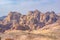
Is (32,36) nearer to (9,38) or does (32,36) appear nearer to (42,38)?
(42,38)

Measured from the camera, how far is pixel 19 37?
3856 centimetres

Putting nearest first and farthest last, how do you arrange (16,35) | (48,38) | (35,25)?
(48,38), (16,35), (35,25)

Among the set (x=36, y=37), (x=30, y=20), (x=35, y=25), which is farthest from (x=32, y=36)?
(x=30, y=20)

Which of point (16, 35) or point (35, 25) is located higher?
point (16, 35)

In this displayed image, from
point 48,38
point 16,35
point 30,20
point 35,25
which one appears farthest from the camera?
point 30,20

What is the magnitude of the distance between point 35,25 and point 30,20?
2307 cm

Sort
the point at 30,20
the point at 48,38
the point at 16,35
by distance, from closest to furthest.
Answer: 1. the point at 48,38
2. the point at 16,35
3. the point at 30,20

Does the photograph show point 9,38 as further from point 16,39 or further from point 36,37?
point 36,37

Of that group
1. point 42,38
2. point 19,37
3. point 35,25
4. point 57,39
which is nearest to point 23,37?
point 19,37

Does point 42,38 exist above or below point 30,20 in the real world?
above

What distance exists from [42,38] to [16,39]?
5.49 meters

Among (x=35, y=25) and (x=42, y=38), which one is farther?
(x=35, y=25)

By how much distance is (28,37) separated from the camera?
3797 centimetres

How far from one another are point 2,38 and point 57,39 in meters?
11.8
